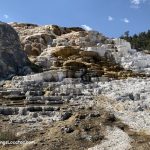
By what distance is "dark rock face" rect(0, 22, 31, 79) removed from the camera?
43188 mm

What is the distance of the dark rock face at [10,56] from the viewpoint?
43.2 metres

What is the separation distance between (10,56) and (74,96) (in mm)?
11645

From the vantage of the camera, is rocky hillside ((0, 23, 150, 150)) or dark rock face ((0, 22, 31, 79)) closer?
rocky hillside ((0, 23, 150, 150))

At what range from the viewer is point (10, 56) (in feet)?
146

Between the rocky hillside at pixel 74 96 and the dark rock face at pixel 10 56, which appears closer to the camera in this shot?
the rocky hillside at pixel 74 96

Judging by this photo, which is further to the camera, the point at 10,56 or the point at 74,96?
the point at 10,56

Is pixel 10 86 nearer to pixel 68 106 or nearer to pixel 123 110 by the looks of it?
pixel 68 106

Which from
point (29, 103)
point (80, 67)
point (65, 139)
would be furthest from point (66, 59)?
point (65, 139)

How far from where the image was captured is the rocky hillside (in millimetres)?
26766

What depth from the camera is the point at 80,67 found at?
4394 centimetres

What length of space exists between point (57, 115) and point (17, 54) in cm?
1602

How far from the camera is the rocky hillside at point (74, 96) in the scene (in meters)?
26.8

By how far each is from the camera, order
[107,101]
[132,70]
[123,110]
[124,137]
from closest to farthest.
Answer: [124,137] < [123,110] < [107,101] < [132,70]

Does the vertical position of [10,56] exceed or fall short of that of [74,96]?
it exceeds it
